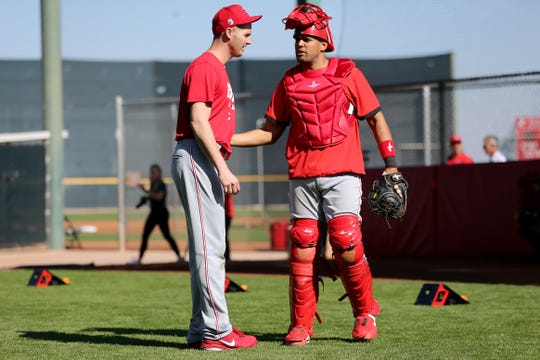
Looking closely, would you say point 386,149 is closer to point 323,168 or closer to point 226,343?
point 323,168

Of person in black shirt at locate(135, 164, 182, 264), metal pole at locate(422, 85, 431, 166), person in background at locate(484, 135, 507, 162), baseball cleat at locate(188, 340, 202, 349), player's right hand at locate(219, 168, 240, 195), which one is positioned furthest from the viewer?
metal pole at locate(422, 85, 431, 166)

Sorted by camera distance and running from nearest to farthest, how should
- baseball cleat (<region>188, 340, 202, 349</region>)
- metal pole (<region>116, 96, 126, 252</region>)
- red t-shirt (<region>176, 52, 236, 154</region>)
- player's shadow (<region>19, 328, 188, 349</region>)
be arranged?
red t-shirt (<region>176, 52, 236, 154</region>)
baseball cleat (<region>188, 340, 202, 349</region>)
player's shadow (<region>19, 328, 188, 349</region>)
metal pole (<region>116, 96, 126, 252</region>)

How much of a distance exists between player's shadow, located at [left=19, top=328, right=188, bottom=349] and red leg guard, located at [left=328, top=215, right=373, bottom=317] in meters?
1.16

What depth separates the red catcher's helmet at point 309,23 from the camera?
6734 mm

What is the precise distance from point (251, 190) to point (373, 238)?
12.1 m

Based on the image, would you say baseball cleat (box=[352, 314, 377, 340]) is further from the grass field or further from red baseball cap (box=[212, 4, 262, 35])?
A: red baseball cap (box=[212, 4, 262, 35])

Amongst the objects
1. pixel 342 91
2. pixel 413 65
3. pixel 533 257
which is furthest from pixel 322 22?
Answer: pixel 413 65

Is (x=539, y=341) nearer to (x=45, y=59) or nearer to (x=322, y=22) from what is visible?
(x=322, y=22)

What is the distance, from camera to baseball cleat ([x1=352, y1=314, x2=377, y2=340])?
21.8 ft

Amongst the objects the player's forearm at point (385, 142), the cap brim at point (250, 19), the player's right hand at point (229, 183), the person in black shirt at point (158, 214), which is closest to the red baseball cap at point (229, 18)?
the cap brim at point (250, 19)

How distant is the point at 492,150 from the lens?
16.4 m

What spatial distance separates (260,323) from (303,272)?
1596 mm

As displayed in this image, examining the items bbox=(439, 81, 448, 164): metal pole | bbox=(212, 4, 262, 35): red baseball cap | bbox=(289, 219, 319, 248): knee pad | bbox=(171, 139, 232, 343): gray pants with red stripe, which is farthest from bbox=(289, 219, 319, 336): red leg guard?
bbox=(439, 81, 448, 164): metal pole

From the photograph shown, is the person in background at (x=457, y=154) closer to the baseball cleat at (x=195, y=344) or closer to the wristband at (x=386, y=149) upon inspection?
the wristband at (x=386, y=149)
